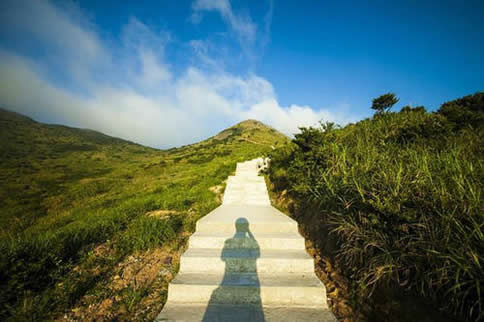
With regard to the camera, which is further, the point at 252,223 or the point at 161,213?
the point at 161,213

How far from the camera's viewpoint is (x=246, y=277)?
8.44 ft

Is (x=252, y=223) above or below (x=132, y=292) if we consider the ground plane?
above

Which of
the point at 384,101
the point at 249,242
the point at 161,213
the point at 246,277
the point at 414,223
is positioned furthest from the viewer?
the point at 384,101

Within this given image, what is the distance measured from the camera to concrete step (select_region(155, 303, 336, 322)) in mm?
2100

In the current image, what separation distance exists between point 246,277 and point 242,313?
46 centimetres

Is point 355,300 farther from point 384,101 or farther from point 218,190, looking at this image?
point 384,101

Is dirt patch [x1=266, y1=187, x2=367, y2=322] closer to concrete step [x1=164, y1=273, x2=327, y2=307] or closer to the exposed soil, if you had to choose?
the exposed soil

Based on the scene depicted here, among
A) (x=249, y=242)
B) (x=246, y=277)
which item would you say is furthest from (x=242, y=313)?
(x=249, y=242)

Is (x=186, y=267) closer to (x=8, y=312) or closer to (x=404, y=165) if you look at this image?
(x=8, y=312)

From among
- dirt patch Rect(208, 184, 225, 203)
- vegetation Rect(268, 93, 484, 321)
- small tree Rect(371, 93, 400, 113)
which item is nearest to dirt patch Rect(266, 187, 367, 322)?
vegetation Rect(268, 93, 484, 321)

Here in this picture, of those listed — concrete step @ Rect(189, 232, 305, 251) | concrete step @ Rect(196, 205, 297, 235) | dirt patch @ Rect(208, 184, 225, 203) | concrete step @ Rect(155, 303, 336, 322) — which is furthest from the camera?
dirt patch @ Rect(208, 184, 225, 203)

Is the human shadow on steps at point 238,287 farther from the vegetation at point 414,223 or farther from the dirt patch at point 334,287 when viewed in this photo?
the vegetation at point 414,223

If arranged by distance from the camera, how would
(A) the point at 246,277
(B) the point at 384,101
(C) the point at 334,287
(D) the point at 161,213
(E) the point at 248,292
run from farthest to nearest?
(B) the point at 384,101, (D) the point at 161,213, (A) the point at 246,277, (C) the point at 334,287, (E) the point at 248,292

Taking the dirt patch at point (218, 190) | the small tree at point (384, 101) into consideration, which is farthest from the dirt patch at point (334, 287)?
the small tree at point (384, 101)
